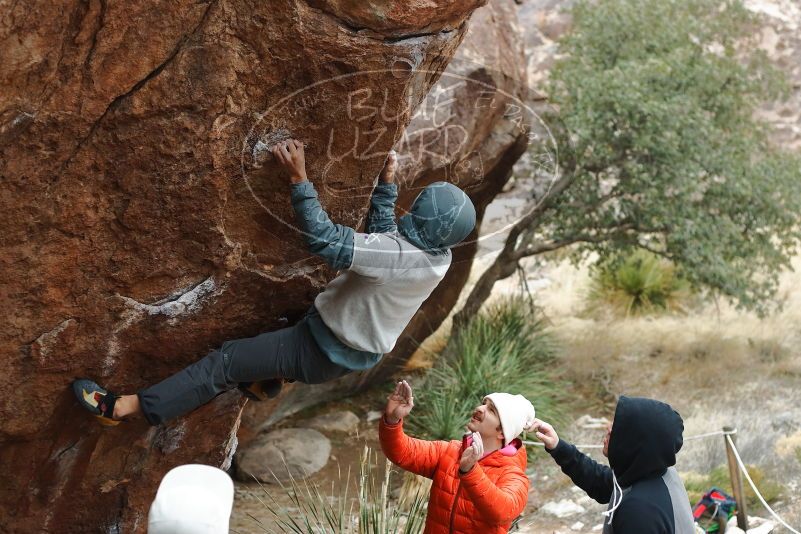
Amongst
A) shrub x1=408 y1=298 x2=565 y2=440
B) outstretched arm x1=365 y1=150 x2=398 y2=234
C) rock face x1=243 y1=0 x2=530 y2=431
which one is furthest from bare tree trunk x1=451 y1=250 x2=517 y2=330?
outstretched arm x1=365 y1=150 x2=398 y2=234

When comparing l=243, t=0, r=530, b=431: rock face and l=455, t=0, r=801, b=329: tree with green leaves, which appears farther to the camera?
l=455, t=0, r=801, b=329: tree with green leaves

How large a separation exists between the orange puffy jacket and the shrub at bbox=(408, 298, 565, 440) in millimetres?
4249

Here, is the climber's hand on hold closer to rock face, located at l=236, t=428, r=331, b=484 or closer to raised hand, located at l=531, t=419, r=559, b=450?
raised hand, located at l=531, t=419, r=559, b=450

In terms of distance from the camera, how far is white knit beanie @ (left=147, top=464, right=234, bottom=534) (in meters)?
2.67

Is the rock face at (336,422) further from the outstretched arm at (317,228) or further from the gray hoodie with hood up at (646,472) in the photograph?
the gray hoodie with hood up at (646,472)

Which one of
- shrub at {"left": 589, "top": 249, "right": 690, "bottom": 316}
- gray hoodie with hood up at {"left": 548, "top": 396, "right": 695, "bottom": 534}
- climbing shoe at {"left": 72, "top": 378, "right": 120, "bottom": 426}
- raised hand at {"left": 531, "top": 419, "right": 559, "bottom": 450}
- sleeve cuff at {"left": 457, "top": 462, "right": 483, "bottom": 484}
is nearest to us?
gray hoodie with hood up at {"left": 548, "top": 396, "right": 695, "bottom": 534}

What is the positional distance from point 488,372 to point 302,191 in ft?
17.3

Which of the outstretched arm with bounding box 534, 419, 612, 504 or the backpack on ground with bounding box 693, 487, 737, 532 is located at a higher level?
the outstretched arm with bounding box 534, 419, 612, 504

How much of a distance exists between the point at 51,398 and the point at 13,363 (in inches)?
10.3

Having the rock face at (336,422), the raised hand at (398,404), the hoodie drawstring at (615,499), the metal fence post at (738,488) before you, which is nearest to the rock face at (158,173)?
the raised hand at (398,404)

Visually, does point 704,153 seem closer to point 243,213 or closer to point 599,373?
point 599,373

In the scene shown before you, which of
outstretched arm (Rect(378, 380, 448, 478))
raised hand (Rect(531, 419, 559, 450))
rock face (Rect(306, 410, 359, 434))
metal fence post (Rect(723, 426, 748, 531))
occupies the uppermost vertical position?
raised hand (Rect(531, 419, 559, 450))

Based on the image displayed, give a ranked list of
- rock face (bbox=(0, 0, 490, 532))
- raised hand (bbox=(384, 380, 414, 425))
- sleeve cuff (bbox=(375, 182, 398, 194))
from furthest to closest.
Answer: sleeve cuff (bbox=(375, 182, 398, 194)), raised hand (bbox=(384, 380, 414, 425)), rock face (bbox=(0, 0, 490, 532))

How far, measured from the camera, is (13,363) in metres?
4.33
